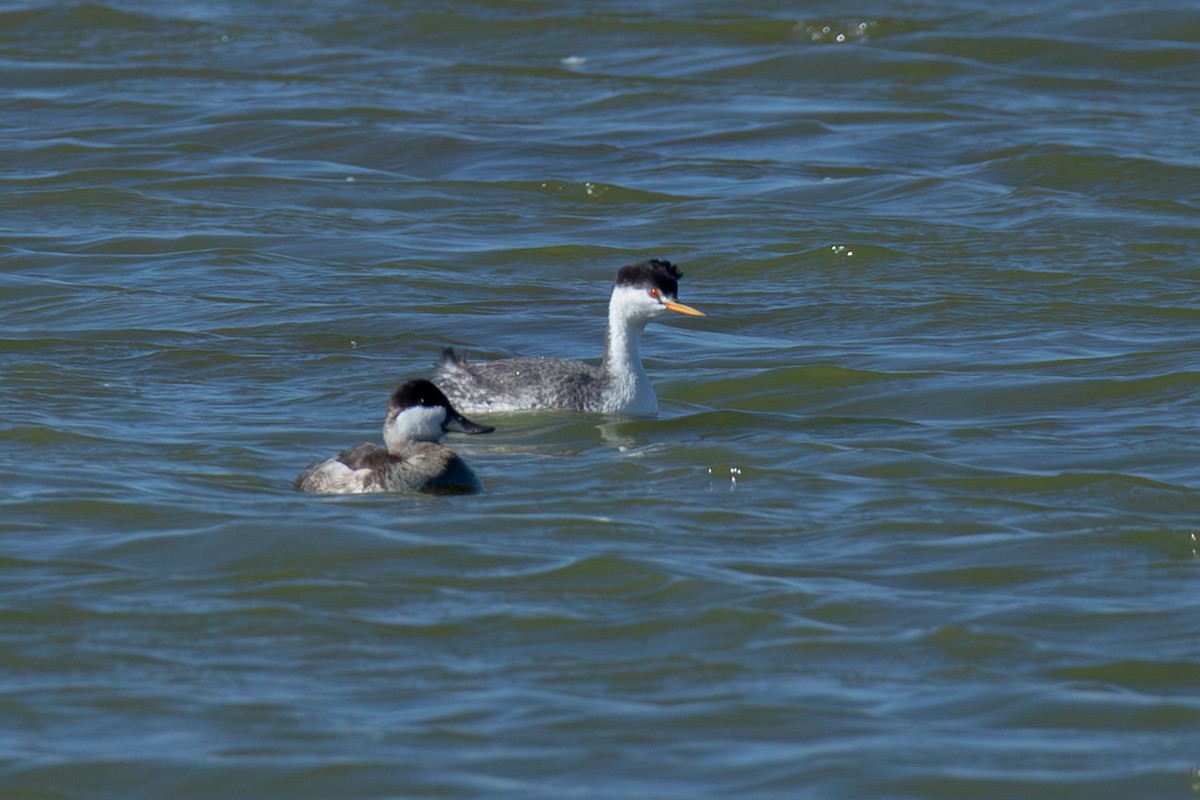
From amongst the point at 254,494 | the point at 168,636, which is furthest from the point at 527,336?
the point at 168,636

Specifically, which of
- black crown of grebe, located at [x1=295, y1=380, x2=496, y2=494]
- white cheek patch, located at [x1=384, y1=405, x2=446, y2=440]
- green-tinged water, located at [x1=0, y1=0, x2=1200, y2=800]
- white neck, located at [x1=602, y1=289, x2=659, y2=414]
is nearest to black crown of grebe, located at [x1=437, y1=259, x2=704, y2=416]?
white neck, located at [x1=602, y1=289, x2=659, y2=414]

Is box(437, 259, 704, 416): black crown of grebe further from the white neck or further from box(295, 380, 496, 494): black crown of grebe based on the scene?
box(295, 380, 496, 494): black crown of grebe

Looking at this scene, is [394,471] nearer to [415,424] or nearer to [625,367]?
[415,424]

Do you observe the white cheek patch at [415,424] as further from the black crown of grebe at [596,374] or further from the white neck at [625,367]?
the white neck at [625,367]

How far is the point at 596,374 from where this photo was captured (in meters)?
12.4

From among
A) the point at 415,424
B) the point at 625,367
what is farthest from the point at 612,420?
the point at 415,424

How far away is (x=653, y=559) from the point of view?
29.8ft

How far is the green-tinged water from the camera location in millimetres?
7383

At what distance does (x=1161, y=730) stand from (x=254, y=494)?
177 inches

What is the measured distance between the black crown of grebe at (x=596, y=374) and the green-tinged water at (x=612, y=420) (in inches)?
6.4

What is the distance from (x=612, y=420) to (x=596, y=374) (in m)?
0.37

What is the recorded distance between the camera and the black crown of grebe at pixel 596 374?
1226 centimetres

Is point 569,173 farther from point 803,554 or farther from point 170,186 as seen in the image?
point 803,554

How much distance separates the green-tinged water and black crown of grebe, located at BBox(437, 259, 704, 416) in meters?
0.16
